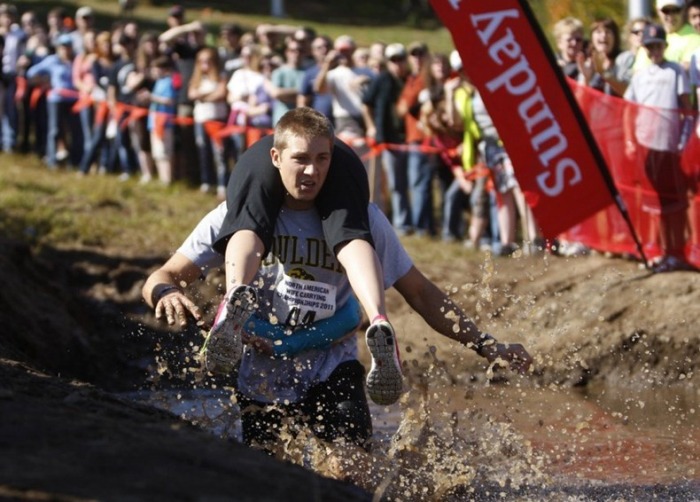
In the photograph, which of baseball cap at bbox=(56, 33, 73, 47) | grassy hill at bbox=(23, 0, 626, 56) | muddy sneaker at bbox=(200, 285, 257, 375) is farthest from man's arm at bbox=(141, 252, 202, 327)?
grassy hill at bbox=(23, 0, 626, 56)

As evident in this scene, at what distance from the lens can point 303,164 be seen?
6.07 m

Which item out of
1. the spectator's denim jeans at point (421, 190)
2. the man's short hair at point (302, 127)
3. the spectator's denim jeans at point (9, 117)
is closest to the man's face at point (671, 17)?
the spectator's denim jeans at point (421, 190)

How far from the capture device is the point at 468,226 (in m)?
14.4

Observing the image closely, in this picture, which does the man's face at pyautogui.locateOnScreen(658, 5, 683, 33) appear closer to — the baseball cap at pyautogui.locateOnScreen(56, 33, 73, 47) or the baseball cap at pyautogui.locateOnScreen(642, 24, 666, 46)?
the baseball cap at pyautogui.locateOnScreen(642, 24, 666, 46)

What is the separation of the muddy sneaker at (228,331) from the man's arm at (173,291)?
0.96 feet

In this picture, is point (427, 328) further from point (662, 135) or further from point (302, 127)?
point (302, 127)

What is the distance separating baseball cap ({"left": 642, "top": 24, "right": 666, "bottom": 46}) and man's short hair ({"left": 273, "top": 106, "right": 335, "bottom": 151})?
4.86 metres

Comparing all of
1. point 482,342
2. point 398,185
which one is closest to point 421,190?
point 398,185

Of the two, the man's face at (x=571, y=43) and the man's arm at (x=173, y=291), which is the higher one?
the man's arm at (x=173, y=291)

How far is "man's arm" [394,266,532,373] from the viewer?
21.1 feet

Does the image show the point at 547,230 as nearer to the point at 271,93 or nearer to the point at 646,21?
the point at 646,21

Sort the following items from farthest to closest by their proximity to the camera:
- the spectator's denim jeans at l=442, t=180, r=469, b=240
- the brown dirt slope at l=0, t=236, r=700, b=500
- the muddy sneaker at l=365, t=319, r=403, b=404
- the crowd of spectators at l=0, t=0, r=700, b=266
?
the spectator's denim jeans at l=442, t=180, r=469, b=240, the crowd of spectators at l=0, t=0, r=700, b=266, the brown dirt slope at l=0, t=236, r=700, b=500, the muddy sneaker at l=365, t=319, r=403, b=404

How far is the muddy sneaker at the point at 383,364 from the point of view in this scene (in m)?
5.62

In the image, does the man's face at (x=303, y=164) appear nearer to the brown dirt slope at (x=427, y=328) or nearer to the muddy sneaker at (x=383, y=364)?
the muddy sneaker at (x=383, y=364)
